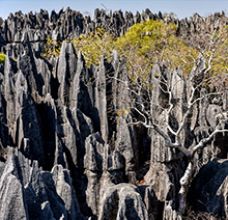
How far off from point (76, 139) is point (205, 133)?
4013 mm

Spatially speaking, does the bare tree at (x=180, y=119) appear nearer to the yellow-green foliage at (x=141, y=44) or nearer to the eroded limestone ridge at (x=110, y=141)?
the eroded limestone ridge at (x=110, y=141)

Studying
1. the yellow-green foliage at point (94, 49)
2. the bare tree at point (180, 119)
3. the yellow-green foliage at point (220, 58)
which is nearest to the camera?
the bare tree at point (180, 119)

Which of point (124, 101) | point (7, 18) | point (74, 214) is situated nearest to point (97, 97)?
point (124, 101)

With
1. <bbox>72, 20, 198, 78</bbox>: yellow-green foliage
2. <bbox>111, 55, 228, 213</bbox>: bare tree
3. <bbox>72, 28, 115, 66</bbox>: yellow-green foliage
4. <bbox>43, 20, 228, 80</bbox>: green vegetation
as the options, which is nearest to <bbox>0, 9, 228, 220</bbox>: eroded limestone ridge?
<bbox>111, 55, 228, 213</bbox>: bare tree

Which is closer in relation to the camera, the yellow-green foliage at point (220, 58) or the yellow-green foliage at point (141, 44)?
the yellow-green foliage at point (220, 58)

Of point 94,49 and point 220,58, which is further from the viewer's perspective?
point 94,49

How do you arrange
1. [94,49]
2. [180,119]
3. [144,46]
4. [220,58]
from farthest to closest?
1. [144,46]
2. [94,49]
3. [220,58]
4. [180,119]

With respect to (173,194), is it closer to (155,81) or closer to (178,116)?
(178,116)

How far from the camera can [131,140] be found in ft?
39.0

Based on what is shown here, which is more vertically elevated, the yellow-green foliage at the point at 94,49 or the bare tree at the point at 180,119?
the yellow-green foliage at the point at 94,49

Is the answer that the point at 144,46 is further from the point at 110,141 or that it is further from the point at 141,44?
the point at 110,141

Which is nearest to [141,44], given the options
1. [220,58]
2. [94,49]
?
[94,49]

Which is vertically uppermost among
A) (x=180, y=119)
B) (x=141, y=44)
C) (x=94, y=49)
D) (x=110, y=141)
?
(x=141, y=44)

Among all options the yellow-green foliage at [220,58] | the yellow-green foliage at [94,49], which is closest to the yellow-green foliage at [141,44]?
the yellow-green foliage at [94,49]
